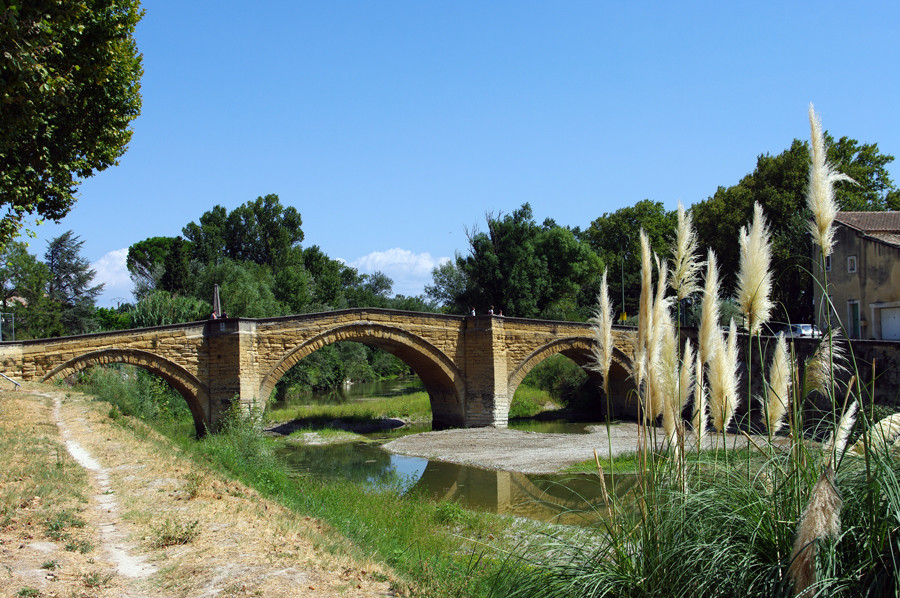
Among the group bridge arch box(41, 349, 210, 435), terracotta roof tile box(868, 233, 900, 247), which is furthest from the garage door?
bridge arch box(41, 349, 210, 435)

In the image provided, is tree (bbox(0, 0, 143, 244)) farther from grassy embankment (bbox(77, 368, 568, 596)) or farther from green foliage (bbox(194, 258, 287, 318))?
green foliage (bbox(194, 258, 287, 318))

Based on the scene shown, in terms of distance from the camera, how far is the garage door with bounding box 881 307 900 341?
832 inches

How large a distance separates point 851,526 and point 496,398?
2075 centimetres

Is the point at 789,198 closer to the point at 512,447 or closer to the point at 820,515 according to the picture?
the point at 512,447

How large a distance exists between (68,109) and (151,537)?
7.31 meters

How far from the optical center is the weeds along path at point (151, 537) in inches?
153

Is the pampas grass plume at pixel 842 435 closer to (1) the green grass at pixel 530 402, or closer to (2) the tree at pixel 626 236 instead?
(1) the green grass at pixel 530 402

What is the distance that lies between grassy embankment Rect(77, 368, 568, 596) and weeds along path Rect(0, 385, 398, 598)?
0.48 m

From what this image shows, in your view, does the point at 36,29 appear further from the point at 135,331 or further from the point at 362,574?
the point at 135,331

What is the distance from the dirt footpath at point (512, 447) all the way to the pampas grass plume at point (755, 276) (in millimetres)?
11965

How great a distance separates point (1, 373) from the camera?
15.5m

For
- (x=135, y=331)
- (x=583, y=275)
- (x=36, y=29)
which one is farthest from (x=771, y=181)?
(x=36, y=29)

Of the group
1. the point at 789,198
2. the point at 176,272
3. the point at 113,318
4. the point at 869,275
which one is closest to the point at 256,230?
the point at 176,272

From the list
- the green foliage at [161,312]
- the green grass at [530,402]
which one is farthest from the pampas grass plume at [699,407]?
the green grass at [530,402]
